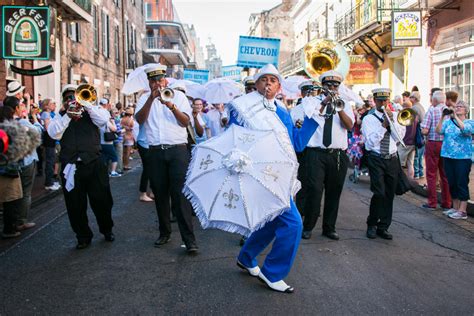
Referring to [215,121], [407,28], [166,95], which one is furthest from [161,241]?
[407,28]

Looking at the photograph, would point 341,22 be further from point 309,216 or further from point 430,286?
point 430,286

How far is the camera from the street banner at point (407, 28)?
55.5 ft

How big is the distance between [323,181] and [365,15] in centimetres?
1809

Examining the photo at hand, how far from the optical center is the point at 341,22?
2716cm

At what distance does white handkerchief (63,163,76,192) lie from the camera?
5809mm

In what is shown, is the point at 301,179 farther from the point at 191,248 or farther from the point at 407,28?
the point at 407,28

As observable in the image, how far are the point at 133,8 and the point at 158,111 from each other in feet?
97.6

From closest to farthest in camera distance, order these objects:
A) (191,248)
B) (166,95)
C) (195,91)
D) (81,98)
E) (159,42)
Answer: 1. (166,95)
2. (191,248)
3. (81,98)
4. (195,91)
5. (159,42)

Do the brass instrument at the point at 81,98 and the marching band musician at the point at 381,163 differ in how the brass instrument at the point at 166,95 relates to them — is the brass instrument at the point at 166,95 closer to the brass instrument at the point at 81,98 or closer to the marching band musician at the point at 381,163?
the brass instrument at the point at 81,98

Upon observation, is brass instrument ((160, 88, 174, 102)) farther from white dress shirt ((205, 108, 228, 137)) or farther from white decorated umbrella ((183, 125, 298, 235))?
white dress shirt ((205, 108, 228, 137))

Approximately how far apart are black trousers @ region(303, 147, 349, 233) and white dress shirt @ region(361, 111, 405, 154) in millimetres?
373

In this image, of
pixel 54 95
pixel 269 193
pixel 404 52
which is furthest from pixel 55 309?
pixel 404 52

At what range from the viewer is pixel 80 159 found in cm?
584

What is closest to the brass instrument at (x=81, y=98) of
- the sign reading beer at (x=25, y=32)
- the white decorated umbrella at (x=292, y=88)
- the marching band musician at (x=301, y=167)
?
the marching band musician at (x=301, y=167)
